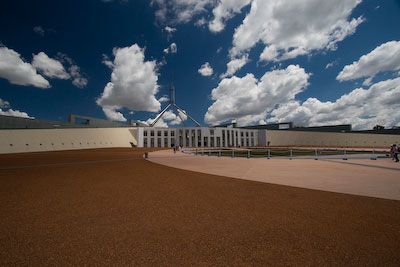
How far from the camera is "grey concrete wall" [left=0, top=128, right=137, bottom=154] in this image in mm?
37969

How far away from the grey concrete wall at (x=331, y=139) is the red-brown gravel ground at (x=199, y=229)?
86.8m

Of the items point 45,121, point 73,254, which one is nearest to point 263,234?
point 73,254

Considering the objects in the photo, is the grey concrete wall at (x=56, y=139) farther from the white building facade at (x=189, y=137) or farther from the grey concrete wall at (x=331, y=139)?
the grey concrete wall at (x=331, y=139)

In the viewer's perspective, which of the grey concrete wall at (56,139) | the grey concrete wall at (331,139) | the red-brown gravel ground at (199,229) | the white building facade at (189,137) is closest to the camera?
the red-brown gravel ground at (199,229)

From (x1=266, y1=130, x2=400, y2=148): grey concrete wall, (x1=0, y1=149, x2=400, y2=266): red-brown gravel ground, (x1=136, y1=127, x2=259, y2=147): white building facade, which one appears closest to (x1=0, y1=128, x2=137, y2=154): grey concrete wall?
(x1=136, y1=127, x2=259, y2=147): white building facade

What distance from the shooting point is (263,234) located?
13.5ft

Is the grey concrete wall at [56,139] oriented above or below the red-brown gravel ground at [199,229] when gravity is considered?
above

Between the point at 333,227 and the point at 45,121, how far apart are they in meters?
67.3

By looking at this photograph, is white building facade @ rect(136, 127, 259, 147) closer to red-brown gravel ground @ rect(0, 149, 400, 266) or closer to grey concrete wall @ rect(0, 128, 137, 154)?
grey concrete wall @ rect(0, 128, 137, 154)

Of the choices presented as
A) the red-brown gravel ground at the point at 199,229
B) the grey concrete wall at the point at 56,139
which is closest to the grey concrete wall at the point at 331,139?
the grey concrete wall at the point at 56,139

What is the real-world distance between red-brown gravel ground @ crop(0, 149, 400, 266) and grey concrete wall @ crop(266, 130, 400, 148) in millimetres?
86811

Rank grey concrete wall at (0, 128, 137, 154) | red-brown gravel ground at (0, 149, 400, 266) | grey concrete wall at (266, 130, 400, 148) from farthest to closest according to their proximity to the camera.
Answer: grey concrete wall at (266, 130, 400, 148), grey concrete wall at (0, 128, 137, 154), red-brown gravel ground at (0, 149, 400, 266)

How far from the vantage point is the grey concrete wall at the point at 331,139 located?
8288 cm

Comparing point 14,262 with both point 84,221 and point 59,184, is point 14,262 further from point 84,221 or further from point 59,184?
point 59,184
